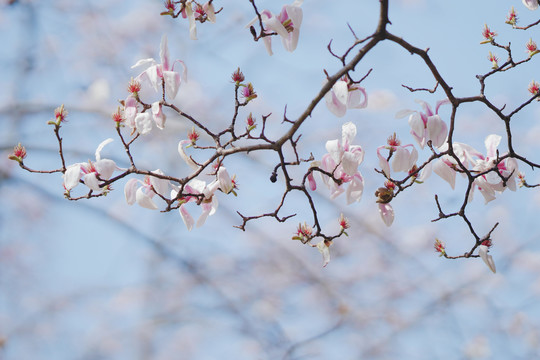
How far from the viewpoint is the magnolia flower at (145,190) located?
1428mm

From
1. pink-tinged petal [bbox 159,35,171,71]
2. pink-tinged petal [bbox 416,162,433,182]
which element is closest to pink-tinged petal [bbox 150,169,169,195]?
pink-tinged petal [bbox 159,35,171,71]

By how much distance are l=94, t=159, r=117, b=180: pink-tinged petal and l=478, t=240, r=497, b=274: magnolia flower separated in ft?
3.22

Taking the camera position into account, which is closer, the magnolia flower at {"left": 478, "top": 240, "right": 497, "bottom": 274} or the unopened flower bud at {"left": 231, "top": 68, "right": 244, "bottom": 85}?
the unopened flower bud at {"left": 231, "top": 68, "right": 244, "bottom": 85}

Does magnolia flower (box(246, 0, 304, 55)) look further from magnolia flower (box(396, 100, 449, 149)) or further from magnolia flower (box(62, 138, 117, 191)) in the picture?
magnolia flower (box(62, 138, 117, 191))

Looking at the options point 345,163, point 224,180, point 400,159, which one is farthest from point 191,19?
point 400,159

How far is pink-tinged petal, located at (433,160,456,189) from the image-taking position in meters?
1.47

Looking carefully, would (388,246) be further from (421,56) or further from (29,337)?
(29,337)

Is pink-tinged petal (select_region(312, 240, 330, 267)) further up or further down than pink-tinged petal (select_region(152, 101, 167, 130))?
further down

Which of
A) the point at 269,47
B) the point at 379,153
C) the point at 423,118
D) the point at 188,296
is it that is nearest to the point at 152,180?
the point at 269,47

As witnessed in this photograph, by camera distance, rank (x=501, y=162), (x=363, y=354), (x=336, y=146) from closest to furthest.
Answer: (x=336, y=146), (x=501, y=162), (x=363, y=354)

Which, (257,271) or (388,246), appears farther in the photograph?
(257,271)

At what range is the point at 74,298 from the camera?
5.81 metres

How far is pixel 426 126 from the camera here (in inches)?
55.0

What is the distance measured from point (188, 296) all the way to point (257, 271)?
961mm
